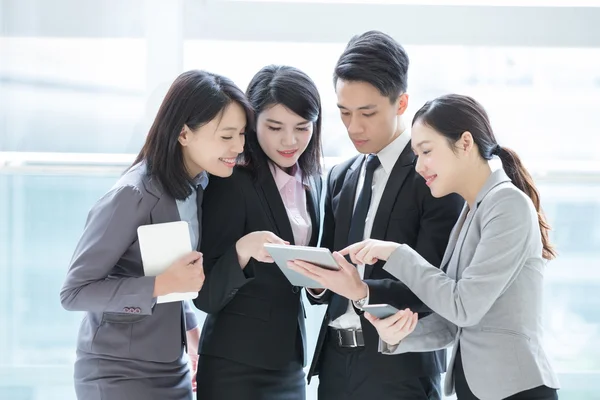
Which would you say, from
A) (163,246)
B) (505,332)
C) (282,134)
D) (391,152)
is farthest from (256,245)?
(505,332)

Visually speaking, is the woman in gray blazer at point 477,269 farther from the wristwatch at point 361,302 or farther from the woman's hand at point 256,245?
the woman's hand at point 256,245

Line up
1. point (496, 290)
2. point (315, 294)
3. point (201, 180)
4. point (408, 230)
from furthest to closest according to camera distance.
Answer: point (315, 294) → point (201, 180) → point (408, 230) → point (496, 290)

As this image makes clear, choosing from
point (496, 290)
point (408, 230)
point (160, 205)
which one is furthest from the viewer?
point (408, 230)

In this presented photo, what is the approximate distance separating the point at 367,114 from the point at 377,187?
0.76 feet

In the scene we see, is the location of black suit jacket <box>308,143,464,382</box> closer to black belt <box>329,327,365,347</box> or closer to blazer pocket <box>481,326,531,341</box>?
black belt <box>329,327,365,347</box>

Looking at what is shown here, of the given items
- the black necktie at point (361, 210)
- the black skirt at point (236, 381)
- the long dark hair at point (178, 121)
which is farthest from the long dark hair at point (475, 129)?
the black skirt at point (236, 381)

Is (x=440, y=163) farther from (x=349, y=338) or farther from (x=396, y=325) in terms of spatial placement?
(x=349, y=338)

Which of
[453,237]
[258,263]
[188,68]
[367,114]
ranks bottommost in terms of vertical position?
[258,263]

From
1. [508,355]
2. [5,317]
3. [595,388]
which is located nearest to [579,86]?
[595,388]

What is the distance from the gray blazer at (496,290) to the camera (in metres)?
2.06

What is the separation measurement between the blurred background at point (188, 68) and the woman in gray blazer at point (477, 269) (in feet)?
4.61

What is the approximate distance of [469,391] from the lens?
85.3 inches

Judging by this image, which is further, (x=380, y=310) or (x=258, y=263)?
(x=258, y=263)

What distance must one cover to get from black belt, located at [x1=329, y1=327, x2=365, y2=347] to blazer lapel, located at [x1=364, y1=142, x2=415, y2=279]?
17 cm
